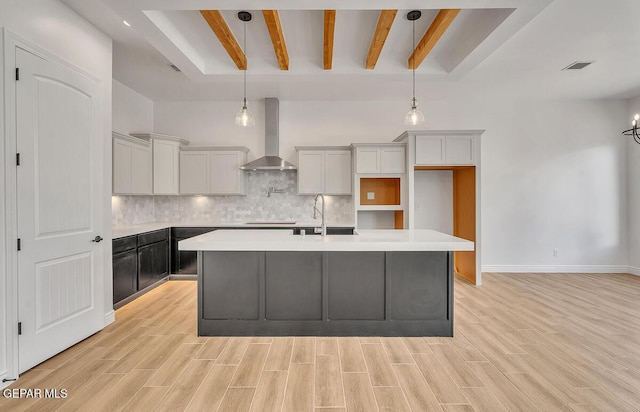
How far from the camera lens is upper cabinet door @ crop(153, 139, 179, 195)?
16.8 ft

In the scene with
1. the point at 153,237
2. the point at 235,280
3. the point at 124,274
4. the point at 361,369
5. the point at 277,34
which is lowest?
the point at 361,369

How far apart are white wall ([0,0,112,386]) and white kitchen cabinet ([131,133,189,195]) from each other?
1.74m

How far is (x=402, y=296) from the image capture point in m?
3.07

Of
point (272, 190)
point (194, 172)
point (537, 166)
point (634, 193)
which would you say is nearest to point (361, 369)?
point (272, 190)

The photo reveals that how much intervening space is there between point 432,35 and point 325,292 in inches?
108

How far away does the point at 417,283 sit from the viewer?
306 centimetres

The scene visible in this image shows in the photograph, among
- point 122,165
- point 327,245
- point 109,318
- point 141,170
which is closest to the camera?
point 327,245

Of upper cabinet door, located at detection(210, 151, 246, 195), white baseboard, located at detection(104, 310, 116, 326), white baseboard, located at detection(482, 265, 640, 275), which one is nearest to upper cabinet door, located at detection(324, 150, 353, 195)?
upper cabinet door, located at detection(210, 151, 246, 195)

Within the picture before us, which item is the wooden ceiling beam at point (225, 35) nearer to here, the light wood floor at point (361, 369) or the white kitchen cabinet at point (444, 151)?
the white kitchen cabinet at point (444, 151)

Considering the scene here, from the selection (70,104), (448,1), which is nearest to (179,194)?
(70,104)

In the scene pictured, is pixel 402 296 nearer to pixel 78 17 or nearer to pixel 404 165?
pixel 404 165

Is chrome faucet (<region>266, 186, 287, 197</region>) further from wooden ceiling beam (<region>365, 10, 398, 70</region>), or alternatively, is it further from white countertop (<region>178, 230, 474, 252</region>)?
white countertop (<region>178, 230, 474, 252</region>)

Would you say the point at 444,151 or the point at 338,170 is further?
the point at 338,170

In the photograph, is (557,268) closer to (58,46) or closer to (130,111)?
(58,46)
